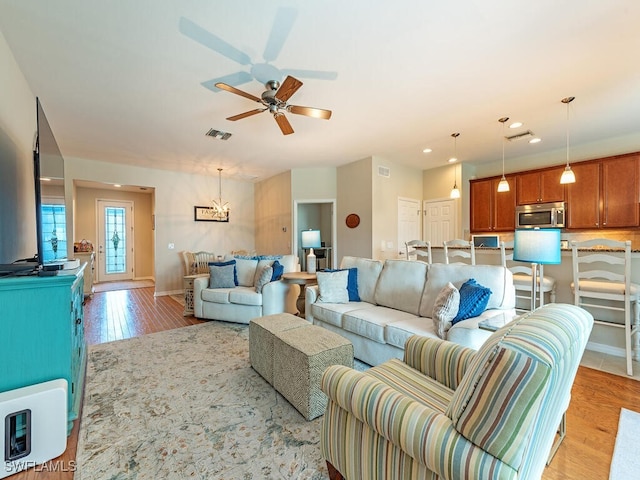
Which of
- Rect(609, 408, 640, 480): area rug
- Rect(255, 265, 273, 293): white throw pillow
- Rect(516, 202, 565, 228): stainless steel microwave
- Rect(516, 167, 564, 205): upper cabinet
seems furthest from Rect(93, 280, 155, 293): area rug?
Rect(516, 167, 564, 205): upper cabinet

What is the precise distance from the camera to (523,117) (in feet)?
12.3

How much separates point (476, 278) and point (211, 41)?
9.90 feet

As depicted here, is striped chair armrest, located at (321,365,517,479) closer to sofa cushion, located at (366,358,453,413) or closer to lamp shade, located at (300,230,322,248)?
sofa cushion, located at (366,358,453,413)

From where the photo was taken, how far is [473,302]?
90.4 inches

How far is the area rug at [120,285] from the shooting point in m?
6.71

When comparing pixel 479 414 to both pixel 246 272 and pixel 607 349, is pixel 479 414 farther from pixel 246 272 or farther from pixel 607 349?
pixel 246 272

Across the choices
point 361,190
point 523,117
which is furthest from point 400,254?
point 523,117

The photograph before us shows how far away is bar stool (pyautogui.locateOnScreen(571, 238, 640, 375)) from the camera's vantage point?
2.60 meters

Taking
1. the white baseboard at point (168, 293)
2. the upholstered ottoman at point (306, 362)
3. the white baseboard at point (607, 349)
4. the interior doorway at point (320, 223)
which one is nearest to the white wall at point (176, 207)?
the white baseboard at point (168, 293)

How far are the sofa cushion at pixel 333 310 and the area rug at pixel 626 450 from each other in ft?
6.45

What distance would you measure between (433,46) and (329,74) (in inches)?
36.6

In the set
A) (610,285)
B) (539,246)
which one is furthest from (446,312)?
(610,285)

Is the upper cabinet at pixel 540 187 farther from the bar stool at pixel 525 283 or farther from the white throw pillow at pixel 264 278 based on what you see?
the white throw pillow at pixel 264 278

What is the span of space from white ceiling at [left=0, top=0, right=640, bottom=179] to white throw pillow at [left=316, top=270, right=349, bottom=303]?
204 centimetres
